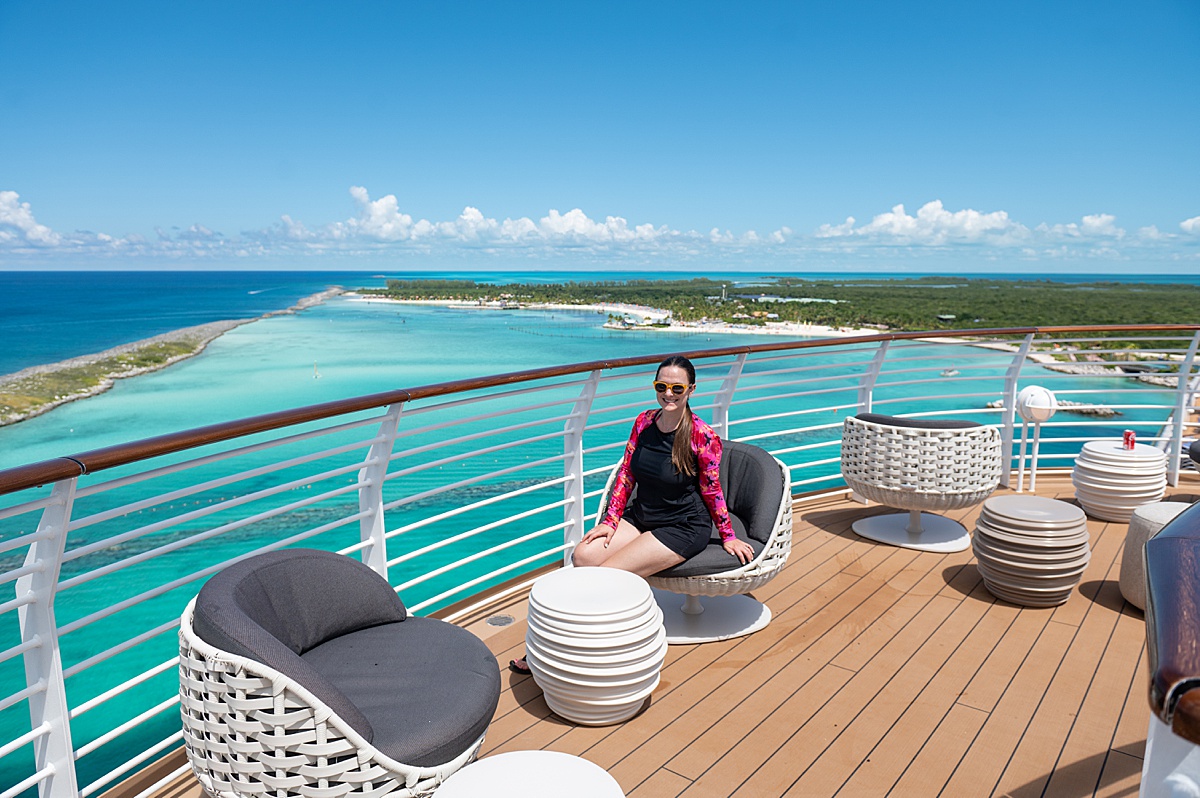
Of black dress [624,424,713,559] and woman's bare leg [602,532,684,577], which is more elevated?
black dress [624,424,713,559]

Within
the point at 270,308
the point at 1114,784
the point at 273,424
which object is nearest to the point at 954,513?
the point at 1114,784

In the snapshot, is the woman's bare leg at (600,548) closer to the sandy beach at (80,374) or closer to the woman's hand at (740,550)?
the woman's hand at (740,550)

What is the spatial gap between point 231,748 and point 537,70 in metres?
47.4

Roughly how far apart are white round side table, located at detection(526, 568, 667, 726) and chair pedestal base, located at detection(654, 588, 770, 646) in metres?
0.59

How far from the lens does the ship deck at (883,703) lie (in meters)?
2.20

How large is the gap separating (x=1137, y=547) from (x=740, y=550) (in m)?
1.88

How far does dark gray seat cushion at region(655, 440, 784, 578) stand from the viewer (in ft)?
9.34

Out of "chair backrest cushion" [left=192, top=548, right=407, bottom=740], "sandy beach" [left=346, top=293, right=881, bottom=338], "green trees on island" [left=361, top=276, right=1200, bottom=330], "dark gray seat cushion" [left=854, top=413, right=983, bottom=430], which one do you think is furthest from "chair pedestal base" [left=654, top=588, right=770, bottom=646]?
"green trees on island" [left=361, top=276, right=1200, bottom=330]

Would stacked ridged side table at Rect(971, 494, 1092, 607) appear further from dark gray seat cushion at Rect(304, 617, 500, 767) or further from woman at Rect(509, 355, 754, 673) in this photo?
dark gray seat cushion at Rect(304, 617, 500, 767)

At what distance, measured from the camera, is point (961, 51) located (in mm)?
33125

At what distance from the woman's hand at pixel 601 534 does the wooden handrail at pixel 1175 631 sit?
224cm

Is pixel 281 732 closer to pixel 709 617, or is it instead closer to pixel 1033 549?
pixel 709 617

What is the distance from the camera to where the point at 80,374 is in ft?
130

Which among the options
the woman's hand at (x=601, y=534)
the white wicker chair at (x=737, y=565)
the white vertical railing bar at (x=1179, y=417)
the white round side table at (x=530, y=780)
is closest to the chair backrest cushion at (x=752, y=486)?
the white wicker chair at (x=737, y=565)
